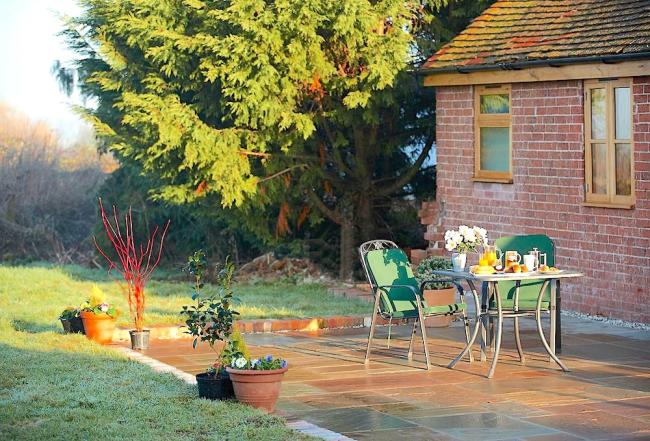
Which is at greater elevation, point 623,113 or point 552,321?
point 623,113

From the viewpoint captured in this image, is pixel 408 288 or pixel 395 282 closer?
pixel 408 288

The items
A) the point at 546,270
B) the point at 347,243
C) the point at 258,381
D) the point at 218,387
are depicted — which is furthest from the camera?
the point at 347,243

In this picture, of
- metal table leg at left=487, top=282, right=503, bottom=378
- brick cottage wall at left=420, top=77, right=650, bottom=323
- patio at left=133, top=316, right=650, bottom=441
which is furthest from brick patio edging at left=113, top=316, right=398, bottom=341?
metal table leg at left=487, top=282, right=503, bottom=378

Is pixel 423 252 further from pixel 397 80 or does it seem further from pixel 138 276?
pixel 138 276

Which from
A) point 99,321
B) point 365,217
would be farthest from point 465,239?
point 365,217

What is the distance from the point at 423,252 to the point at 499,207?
2104mm

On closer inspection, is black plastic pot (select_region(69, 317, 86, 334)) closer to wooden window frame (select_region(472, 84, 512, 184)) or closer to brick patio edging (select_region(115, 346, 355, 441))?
brick patio edging (select_region(115, 346, 355, 441))

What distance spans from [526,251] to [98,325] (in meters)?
4.32

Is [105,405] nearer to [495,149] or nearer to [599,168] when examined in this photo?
[599,168]

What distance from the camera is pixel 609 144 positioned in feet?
44.9

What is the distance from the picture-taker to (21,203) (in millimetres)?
26781

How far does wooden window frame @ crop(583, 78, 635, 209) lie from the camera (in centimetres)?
1333

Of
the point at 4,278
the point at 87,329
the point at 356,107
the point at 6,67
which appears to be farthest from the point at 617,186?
the point at 6,67

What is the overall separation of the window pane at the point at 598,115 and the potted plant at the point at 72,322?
6422mm
